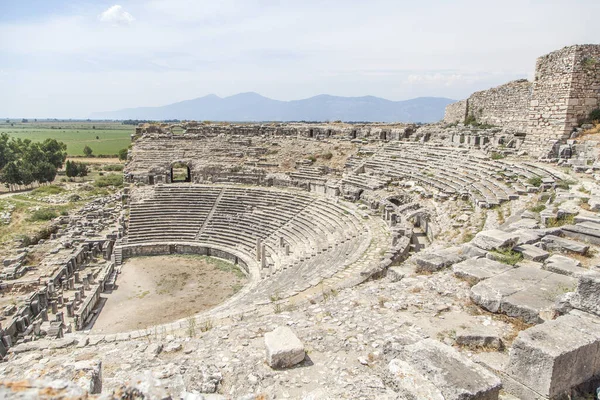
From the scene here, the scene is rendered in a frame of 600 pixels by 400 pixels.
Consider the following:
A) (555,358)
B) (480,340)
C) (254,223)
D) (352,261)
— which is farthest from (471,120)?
(555,358)

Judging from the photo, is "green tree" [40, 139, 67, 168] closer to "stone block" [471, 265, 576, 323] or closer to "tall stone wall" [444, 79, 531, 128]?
"tall stone wall" [444, 79, 531, 128]

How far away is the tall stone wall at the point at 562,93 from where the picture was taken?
45.2 feet

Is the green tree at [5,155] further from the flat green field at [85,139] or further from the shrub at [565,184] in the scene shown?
the shrub at [565,184]

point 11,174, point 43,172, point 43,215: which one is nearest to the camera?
point 43,215

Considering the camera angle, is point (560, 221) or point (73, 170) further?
point (73, 170)

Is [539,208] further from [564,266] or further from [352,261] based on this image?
[352,261]

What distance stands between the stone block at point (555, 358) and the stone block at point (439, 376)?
1.32 ft

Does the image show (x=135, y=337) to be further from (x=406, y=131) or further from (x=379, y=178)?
(x=406, y=131)

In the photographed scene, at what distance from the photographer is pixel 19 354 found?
256 inches

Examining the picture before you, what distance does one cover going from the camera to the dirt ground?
43.2 feet

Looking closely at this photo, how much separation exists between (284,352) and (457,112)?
26187 mm

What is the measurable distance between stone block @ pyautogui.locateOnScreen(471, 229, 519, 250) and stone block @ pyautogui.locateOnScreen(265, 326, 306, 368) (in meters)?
4.57

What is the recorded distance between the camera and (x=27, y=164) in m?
37.9

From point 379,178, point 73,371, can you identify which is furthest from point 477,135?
point 73,371
